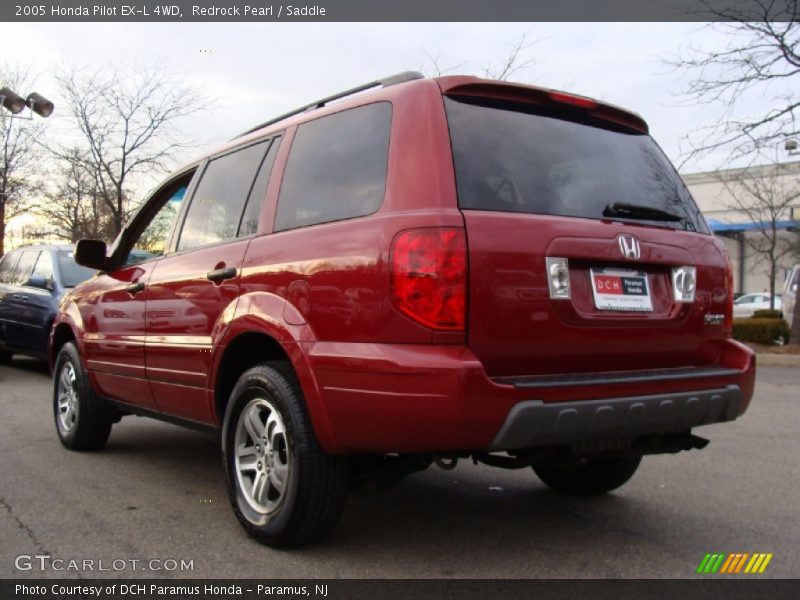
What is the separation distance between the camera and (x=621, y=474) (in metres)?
4.08

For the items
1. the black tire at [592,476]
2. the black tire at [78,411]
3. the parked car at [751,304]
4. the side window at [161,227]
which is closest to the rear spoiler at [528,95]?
the black tire at [592,476]

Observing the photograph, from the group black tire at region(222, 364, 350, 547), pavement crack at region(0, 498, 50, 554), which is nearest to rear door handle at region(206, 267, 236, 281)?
black tire at region(222, 364, 350, 547)

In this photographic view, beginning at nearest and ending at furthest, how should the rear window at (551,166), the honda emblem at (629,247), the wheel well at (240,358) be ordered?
the rear window at (551,166) → the honda emblem at (629,247) → the wheel well at (240,358)

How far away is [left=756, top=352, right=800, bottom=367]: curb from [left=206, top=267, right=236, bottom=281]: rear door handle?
11.7 m

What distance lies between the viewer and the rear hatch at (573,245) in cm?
279

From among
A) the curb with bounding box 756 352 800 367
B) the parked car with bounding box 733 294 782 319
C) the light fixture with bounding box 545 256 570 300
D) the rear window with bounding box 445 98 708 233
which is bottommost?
the parked car with bounding box 733 294 782 319

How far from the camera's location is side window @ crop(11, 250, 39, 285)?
1002cm

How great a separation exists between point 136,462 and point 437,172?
332cm

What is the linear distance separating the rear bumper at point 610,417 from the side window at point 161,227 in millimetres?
2750

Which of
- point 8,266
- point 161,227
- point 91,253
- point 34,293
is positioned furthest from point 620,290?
point 8,266

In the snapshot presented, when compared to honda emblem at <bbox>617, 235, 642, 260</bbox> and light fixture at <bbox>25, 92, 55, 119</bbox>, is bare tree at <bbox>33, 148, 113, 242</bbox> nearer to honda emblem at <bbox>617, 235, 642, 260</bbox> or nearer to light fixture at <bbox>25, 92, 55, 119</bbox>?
light fixture at <bbox>25, 92, 55, 119</bbox>

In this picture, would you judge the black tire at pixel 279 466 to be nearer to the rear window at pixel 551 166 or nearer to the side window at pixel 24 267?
the rear window at pixel 551 166

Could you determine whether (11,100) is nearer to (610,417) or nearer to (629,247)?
(629,247)

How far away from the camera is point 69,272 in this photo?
952 centimetres
